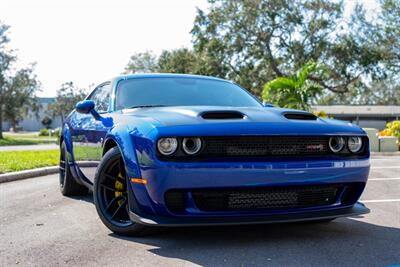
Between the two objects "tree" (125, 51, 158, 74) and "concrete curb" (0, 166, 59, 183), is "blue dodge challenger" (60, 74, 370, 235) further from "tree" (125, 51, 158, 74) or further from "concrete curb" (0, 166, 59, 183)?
"tree" (125, 51, 158, 74)

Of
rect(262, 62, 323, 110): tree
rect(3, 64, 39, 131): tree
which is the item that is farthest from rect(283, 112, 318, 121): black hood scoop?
rect(3, 64, 39, 131): tree

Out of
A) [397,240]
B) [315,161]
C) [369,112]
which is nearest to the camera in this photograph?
[315,161]

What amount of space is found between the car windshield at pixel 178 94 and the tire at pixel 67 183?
160cm

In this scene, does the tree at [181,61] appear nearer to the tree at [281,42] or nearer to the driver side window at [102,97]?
the tree at [281,42]

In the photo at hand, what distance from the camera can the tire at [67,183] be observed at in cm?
627

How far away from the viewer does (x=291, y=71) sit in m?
38.3

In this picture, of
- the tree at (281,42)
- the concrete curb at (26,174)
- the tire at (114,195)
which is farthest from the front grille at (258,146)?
the tree at (281,42)

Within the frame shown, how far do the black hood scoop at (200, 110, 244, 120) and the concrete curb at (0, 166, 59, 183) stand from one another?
5544 mm

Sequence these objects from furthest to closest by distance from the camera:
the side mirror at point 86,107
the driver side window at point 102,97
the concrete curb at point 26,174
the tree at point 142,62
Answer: the tree at point 142,62, the concrete curb at point 26,174, the driver side window at point 102,97, the side mirror at point 86,107

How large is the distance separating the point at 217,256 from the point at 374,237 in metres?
1.39

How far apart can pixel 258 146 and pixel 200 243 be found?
854 mm

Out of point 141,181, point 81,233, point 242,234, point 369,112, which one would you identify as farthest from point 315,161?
point 369,112

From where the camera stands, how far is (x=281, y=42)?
1490 inches

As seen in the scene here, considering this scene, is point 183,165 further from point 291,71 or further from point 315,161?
point 291,71
